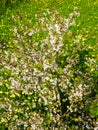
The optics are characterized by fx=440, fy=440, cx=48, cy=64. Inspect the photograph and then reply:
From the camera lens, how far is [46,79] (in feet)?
22.7

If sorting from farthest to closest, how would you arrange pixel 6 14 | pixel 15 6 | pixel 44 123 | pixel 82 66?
pixel 15 6, pixel 6 14, pixel 82 66, pixel 44 123

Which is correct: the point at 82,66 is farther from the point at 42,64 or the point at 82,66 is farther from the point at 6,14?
the point at 6,14

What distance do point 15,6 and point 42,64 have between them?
14892 millimetres

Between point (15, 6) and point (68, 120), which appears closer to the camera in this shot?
point (68, 120)

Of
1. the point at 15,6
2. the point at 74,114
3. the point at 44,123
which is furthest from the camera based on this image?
the point at 15,6

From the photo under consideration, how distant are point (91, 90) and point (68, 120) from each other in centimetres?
64

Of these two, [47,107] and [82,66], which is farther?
[82,66]

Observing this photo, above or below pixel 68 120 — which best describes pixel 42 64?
above

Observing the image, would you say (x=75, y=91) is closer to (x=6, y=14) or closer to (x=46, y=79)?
(x=46, y=79)

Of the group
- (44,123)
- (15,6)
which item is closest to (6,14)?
(15,6)

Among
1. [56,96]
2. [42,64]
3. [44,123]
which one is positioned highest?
[42,64]

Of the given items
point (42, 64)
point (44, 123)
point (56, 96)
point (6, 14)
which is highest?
point (6, 14)

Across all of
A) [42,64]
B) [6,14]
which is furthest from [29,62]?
[6,14]

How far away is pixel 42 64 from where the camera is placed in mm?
6980
